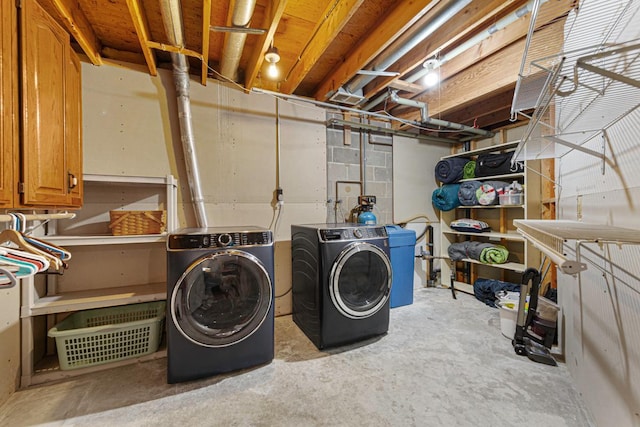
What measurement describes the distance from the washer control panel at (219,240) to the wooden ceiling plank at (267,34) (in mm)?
1348

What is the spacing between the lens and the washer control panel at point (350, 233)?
6.66ft

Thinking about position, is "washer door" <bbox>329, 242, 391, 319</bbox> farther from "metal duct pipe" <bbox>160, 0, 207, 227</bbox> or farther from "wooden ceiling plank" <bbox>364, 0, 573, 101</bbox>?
"wooden ceiling plank" <bbox>364, 0, 573, 101</bbox>

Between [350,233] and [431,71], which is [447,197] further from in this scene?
[350,233]

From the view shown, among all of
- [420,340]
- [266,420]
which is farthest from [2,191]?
[420,340]

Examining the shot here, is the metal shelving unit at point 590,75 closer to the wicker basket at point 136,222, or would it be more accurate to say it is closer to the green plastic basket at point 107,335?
the wicker basket at point 136,222

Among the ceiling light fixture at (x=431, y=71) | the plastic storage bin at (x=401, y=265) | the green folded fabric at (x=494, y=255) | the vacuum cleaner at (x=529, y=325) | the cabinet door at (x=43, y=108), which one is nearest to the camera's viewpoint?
the cabinet door at (x=43, y=108)

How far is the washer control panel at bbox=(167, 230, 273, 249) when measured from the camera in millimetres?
1626

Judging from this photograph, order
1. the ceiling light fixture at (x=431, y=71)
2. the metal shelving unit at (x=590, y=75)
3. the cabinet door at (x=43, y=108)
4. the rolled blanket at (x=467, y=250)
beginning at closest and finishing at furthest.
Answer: the metal shelving unit at (x=590, y=75) < the cabinet door at (x=43, y=108) < the ceiling light fixture at (x=431, y=71) < the rolled blanket at (x=467, y=250)

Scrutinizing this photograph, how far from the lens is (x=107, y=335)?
71.0 inches

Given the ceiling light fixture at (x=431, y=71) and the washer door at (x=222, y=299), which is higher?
the ceiling light fixture at (x=431, y=71)

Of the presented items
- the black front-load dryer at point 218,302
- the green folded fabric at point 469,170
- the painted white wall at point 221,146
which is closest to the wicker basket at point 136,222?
the black front-load dryer at point 218,302

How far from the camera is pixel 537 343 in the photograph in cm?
205

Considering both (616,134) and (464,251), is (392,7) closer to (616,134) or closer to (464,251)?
(616,134)

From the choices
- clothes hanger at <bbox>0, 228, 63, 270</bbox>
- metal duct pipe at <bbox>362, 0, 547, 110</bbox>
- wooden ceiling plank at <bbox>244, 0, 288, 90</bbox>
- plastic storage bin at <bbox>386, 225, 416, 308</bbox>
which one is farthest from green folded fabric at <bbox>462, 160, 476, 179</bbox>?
clothes hanger at <bbox>0, 228, 63, 270</bbox>
